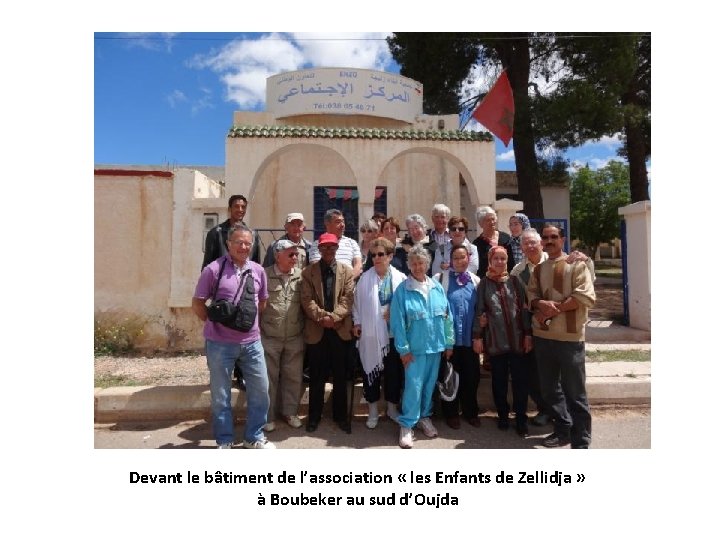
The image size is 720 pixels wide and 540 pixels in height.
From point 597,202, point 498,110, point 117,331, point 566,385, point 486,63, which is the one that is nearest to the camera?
point 566,385

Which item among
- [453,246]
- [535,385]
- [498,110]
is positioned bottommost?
[535,385]

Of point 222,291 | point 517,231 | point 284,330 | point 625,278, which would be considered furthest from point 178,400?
point 625,278

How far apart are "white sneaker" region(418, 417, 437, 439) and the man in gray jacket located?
40.4 inches

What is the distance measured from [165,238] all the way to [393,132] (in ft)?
13.1

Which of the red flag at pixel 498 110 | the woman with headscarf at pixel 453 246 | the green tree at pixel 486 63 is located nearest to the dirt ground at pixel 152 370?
the woman with headscarf at pixel 453 246

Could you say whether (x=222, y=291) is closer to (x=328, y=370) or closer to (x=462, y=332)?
(x=328, y=370)

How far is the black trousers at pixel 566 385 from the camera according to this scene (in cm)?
357

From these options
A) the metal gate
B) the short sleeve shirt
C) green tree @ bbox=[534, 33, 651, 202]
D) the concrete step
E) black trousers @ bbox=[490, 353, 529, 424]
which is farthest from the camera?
green tree @ bbox=[534, 33, 651, 202]

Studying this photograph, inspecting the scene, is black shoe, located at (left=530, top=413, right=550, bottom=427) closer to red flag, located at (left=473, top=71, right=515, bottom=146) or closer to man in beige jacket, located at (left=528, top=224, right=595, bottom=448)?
man in beige jacket, located at (left=528, top=224, right=595, bottom=448)

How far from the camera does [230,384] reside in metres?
3.51

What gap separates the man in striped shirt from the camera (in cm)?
425

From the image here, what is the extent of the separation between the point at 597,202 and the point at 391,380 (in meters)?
28.3

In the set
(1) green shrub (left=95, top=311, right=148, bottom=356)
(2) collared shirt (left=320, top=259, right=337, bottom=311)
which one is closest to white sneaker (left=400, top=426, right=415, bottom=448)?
(2) collared shirt (left=320, top=259, right=337, bottom=311)

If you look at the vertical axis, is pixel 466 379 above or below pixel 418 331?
below
